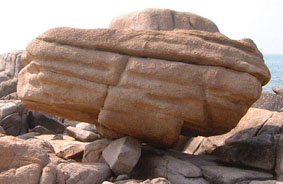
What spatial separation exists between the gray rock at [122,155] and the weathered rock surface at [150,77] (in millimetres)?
265

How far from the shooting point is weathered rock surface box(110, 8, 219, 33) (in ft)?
27.7

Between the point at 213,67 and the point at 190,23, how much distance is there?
5.29 ft

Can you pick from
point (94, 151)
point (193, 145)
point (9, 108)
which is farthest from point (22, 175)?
point (9, 108)

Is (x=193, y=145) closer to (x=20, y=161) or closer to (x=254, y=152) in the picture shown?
(x=254, y=152)

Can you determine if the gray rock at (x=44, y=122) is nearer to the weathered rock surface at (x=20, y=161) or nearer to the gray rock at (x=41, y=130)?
the gray rock at (x=41, y=130)

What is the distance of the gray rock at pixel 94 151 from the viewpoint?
8.13m

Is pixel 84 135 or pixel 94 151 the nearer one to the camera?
pixel 94 151

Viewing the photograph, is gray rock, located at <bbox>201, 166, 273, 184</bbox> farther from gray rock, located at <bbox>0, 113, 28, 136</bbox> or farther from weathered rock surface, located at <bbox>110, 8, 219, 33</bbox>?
gray rock, located at <bbox>0, 113, 28, 136</bbox>

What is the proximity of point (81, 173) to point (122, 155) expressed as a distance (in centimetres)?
99

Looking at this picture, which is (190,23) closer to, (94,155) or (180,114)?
(180,114)

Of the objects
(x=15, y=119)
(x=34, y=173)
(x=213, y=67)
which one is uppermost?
(x=213, y=67)

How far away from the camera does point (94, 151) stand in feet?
27.0

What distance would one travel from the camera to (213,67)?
732 cm

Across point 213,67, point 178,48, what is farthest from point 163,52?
point 213,67
